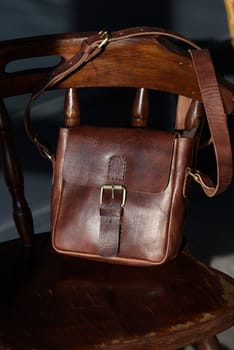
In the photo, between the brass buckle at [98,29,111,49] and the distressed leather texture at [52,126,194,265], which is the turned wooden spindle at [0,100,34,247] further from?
the brass buckle at [98,29,111,49]

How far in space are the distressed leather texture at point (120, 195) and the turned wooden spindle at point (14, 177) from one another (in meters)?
0.08

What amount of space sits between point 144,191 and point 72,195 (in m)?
0.12

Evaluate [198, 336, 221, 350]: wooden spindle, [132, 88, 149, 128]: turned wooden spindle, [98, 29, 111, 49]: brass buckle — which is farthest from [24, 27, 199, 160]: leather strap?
[198, 336, 221, 350]: wooden spindle

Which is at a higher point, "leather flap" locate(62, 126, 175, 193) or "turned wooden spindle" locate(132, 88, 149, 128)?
"turned wooden spindle" locate(132, 88, 149, 128)

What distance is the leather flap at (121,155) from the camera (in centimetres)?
117

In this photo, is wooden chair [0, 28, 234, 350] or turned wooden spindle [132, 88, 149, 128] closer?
wooden chair [0, 28, 234, 350]

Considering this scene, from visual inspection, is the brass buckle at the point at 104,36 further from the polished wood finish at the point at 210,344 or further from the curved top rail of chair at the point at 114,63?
the polished wood finish at the point at 210,344

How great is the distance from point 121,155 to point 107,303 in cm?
24

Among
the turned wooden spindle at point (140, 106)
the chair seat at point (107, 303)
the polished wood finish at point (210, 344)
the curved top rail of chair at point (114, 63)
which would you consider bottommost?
the polished wood finish at point (210, 344)

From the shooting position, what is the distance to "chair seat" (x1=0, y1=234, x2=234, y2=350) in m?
1.02

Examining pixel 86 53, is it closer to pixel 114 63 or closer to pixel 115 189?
pixel 114 63

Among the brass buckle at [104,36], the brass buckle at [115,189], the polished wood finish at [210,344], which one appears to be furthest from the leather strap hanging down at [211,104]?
the polished wood finish at [210,344]

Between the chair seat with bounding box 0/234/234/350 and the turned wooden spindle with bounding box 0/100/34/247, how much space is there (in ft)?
0.18

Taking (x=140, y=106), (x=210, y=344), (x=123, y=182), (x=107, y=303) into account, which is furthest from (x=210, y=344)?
(x=140, y=106)
